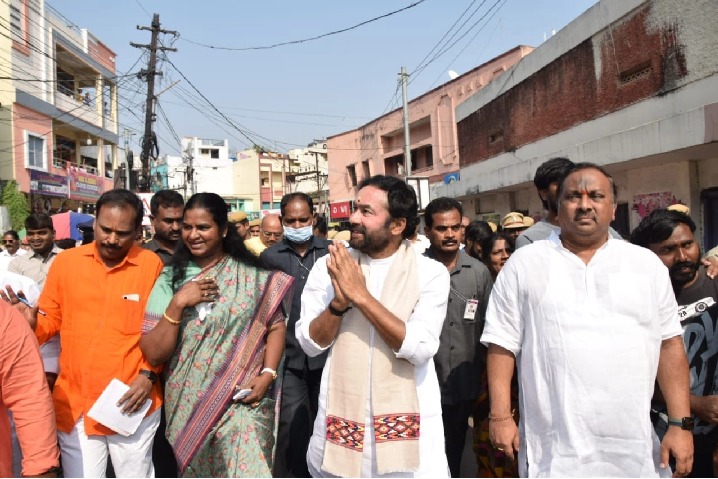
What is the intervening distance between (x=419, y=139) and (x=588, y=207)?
28440mm

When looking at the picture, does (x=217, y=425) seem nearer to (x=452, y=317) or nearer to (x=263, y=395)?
(x=263, y=395)

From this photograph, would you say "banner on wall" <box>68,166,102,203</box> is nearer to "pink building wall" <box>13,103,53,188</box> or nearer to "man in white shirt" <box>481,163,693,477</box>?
"pink building wall" <box>13,103,53,188</box>

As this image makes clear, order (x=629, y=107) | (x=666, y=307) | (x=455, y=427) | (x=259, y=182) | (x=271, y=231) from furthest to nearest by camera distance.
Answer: (x=259, y=182) → (x=629, y=107) → (x=271, y=231) → (x=455, y=427) → (x=666, y=307)

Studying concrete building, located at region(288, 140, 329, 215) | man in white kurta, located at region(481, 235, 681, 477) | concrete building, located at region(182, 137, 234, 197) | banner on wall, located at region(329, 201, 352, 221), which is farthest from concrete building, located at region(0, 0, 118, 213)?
concrete building, located at region(182, 137, 234, 197)

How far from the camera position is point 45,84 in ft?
75.6

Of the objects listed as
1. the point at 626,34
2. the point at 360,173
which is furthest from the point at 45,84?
the point at 626,34

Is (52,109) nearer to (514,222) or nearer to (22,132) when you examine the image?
(22,132)

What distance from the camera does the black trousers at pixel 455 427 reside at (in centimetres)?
361

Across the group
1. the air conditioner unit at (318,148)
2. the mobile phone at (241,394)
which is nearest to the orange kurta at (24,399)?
the mobile phone at (241,394)

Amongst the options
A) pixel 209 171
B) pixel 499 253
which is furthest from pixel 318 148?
pixel 499 253

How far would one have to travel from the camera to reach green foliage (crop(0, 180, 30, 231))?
19.2 meters

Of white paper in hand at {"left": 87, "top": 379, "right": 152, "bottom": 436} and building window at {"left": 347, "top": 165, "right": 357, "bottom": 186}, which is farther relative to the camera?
building window at {"left": 347, "top": 165, "right": 357, "bottom": 186}

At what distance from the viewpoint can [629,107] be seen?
35.0ft

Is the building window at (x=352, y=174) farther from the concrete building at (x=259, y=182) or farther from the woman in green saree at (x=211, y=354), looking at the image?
the woman in green saree at (x=211, y=354)
